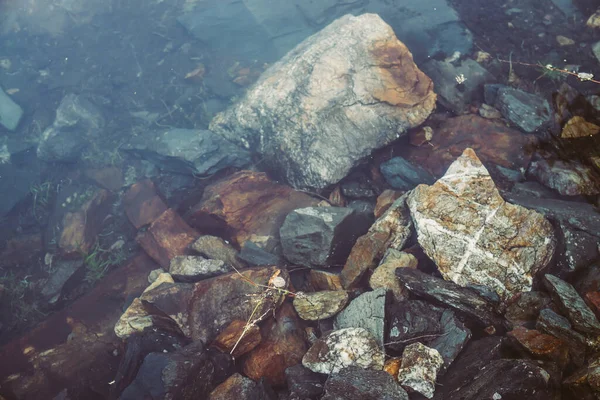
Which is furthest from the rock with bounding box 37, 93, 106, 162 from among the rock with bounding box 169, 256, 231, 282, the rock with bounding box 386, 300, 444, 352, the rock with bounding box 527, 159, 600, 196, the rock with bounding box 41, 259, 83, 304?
the rock with bounding box 527, 159, 600, 196

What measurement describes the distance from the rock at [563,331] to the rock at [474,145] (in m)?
1.64

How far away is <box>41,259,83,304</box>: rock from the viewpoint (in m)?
4.04

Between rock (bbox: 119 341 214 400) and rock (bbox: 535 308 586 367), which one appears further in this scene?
rock (bbox: 119 341 214 400)

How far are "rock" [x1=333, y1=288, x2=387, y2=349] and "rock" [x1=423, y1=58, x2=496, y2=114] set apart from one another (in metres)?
2.53

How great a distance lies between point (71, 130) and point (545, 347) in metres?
6.26

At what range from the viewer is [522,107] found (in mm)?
3742

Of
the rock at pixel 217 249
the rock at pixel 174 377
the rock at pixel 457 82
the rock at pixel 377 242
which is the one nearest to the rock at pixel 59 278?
the rock at pixel 217 249

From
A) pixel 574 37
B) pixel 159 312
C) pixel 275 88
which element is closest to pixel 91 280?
pixel 159 312

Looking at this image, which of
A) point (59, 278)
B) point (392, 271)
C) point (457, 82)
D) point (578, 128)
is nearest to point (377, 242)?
point (392, 271)

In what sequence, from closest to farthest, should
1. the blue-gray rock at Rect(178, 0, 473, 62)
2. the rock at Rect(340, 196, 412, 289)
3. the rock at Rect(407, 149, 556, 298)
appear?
1. the rock at Rect(407, 149, 556, 298)
2. the rock at Rect(340, 196, 412, 289)
3. the blue-gray rock at Rect(178, 0, 473, 62)

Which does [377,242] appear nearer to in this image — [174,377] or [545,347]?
[545,347]

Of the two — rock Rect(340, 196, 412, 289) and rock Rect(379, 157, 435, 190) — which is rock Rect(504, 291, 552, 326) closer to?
rock Rect(340, 196, 412, 289)

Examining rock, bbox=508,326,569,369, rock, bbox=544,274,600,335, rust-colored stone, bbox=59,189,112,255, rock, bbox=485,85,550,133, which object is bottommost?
rust-colored stone, bbox=59,189,112,255

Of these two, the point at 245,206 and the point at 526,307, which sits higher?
the point at 526,307
